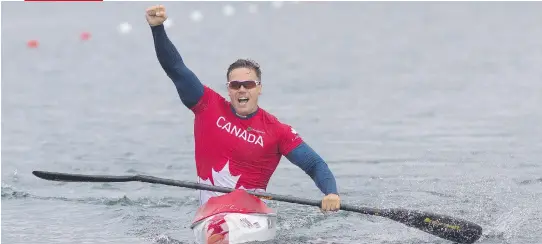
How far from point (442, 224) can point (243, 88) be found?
6.72 feet

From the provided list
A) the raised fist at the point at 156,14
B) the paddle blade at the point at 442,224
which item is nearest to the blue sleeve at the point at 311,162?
the paddle blade at the point at 442,224

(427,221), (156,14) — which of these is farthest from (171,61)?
(427,221)

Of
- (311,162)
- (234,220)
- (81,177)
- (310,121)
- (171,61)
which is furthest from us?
(310,121)

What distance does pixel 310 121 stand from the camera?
16.8 m

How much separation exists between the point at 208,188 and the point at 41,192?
386cm

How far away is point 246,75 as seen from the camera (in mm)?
8602

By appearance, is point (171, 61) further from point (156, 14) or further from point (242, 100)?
point (242, 100)

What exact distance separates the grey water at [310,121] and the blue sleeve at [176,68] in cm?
147

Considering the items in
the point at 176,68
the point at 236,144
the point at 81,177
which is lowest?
the point at 81,177

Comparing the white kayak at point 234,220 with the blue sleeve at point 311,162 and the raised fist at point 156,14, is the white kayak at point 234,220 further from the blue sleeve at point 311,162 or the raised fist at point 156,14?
the raised fist at point 156,14

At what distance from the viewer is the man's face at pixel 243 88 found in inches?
337

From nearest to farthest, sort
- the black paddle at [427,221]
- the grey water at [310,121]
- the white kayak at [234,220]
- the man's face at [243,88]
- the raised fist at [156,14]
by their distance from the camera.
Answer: the raised fist at [156,14] < the white kayak at [234,220] < the man's face at [243,88] < the black paddle at [427,221] < the grey water at [310,121]

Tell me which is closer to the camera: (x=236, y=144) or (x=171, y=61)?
(x=171, y=61)

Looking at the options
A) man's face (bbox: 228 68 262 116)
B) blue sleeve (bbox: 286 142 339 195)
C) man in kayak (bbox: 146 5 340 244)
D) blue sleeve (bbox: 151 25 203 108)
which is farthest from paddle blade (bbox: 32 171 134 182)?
blue sleeve (bbox: 286 142 339 195)
